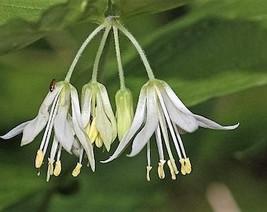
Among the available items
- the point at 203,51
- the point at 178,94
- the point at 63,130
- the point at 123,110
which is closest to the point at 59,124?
the point at 63,130

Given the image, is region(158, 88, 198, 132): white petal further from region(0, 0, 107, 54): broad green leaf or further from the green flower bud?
region(0, 0, 107, 54): broad green leaf

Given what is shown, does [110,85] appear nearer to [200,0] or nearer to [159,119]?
[200,0]

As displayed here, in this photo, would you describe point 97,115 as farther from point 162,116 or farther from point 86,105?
point 162,116

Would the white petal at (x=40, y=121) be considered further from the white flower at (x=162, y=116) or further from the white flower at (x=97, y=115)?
the white flower at (x=162, y=116)

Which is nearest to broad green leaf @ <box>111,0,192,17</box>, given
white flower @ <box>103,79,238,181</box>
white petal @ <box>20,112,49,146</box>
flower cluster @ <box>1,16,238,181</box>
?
flower cluster @ <box>1,16,238,181</box>

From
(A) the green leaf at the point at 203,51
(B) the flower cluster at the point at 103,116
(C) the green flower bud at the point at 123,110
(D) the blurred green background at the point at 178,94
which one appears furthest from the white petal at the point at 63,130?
(A) the green leaf at the point at 203,51

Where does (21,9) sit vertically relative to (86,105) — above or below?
above
